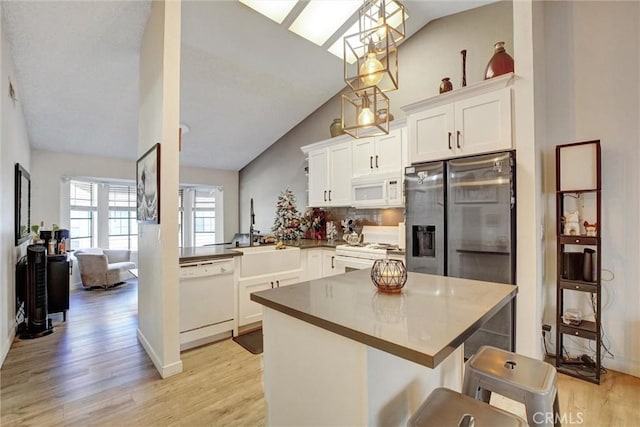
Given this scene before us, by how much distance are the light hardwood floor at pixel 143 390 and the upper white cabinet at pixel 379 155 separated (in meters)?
2.46

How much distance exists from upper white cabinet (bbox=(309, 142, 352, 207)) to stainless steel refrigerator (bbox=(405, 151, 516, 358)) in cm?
125

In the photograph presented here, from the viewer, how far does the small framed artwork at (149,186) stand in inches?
96.7

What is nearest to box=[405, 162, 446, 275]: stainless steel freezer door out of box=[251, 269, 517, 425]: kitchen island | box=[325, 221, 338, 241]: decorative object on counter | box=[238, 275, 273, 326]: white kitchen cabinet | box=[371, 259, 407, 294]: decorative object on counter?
box=[251, 269, 517, 425]: kitchen island

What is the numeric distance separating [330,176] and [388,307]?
323 centimetres

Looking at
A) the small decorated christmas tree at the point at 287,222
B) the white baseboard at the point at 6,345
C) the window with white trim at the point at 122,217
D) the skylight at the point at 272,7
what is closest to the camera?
the white baseboard at the point at 6,345

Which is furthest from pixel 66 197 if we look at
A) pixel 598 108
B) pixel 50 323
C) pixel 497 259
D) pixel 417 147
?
pixel 598 108

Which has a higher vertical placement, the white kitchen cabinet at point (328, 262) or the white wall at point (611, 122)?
the white wall at point (611, 122)

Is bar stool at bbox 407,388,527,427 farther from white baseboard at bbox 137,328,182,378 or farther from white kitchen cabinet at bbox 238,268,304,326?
white kitchen cabinet at bbox 238,268,304,326

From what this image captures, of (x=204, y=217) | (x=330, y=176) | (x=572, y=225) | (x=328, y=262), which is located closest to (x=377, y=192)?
(x=330, y=176)

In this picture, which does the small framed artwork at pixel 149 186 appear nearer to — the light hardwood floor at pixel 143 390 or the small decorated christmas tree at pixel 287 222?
the light hardwood floor at pixel 143 390

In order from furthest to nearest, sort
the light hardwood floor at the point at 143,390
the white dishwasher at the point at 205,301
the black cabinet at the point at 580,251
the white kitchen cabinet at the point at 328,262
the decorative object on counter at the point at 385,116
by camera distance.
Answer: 1. the white kitchen cabinet at the point at 328,262
2. the white dishwasher at the point at 205,301
3. the black cabinet at the point at 580,251
4. the light hardwood floor at the point at 143,390
5. the decorative object on counter at the point at 385,116

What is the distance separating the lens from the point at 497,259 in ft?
8.10

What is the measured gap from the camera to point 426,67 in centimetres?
379

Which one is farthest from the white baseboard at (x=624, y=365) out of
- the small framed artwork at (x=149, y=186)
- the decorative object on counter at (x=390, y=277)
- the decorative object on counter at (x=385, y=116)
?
the small framed artwork at (x=149, y=186)
